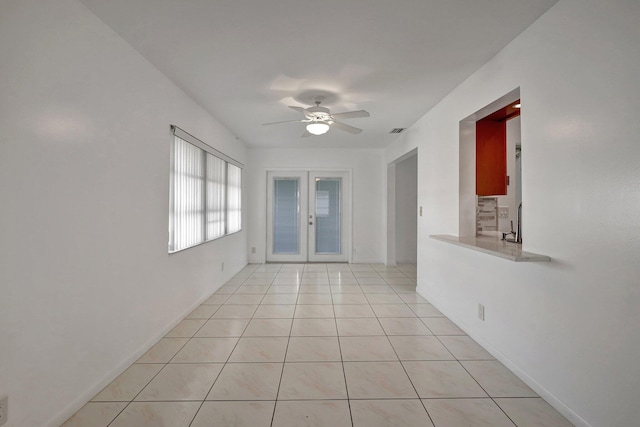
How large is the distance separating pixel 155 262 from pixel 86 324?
0.85m

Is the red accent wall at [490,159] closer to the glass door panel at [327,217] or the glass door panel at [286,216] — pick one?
the glass door panel at [327,217]

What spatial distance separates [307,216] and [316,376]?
4423 millimetres

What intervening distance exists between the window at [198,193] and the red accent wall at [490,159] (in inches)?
126

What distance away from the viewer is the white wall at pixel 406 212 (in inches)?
256

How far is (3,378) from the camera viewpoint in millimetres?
1368

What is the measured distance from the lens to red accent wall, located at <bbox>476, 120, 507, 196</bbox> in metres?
3.13

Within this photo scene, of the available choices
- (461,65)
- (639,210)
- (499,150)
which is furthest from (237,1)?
(499,150)

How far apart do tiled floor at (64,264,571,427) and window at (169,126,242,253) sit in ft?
3.22

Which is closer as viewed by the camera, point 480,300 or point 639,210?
point 639,210

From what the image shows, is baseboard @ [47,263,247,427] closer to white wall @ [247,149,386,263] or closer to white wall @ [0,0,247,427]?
white wall @ [0,0,247,427]

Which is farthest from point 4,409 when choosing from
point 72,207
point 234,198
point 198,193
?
point 234,198

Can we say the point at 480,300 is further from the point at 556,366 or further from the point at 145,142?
the point at 145,142

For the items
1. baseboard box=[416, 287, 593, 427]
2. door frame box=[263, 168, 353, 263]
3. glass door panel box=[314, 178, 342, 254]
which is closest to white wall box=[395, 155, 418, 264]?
door frame box=[263, 168, 353, 263]

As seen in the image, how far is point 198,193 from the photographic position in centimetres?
376
